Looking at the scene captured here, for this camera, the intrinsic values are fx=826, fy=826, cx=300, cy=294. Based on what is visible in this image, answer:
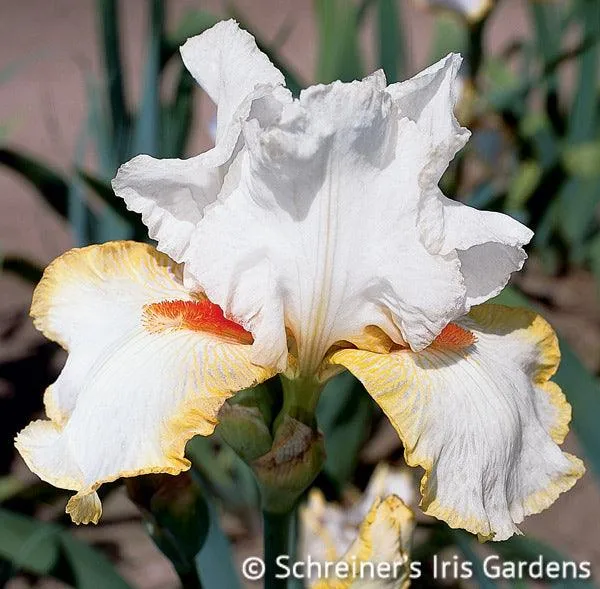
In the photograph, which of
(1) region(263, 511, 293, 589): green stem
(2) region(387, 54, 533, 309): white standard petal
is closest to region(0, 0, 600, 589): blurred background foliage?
(1) region(263, 511, 293, 589): green stem

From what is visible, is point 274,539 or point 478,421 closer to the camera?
point 478,421

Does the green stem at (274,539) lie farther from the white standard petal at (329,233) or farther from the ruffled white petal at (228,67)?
the ruffled white petal at (228,67)

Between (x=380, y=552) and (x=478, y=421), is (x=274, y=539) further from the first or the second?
(x=478, y=421)

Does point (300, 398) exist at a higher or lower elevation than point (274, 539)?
higher

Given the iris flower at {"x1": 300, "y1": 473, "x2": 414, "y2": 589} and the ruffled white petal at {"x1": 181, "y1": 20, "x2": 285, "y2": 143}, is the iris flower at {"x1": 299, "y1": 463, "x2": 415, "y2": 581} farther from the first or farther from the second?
the ruffled white petal at {"x1": 181, "y1": 20, "x2": 285, "y2": 143}

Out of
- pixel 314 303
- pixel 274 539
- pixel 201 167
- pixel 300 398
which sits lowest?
pixel 274 539

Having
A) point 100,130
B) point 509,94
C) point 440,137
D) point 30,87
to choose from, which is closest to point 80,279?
point 440,137

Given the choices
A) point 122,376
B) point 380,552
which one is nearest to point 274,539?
point 380,552
